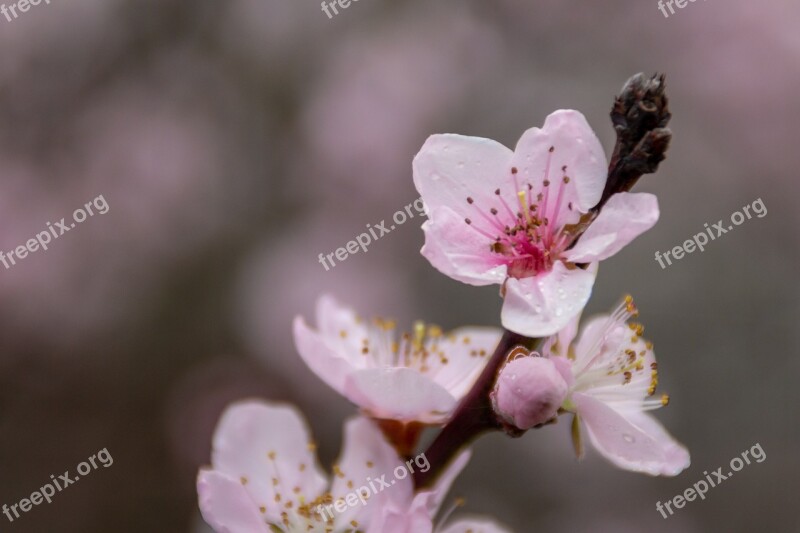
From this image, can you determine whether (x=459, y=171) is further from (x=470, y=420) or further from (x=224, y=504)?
(x=224, y=504)

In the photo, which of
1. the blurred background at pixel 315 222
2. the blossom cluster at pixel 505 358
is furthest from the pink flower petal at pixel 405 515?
the blurred background at pixel 315 222

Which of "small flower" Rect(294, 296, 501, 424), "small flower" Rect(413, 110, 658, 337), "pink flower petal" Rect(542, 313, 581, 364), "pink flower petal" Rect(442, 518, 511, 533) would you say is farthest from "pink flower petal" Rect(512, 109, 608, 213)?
"pink flower petal" Rect(442, 518, 511, 533)

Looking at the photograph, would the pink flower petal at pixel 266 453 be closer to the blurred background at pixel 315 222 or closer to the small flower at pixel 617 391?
the small flower at pixel 617 391

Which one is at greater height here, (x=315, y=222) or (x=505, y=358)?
(x=315, y=222)

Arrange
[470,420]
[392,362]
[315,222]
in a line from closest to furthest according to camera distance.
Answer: [470,420] → [392,362] → [315,222]

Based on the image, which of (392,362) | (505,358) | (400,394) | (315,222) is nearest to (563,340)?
(505,358)

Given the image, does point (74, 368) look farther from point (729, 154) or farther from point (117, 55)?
point (729, 154)

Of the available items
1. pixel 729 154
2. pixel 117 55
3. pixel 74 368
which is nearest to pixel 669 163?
pixel 729 154
